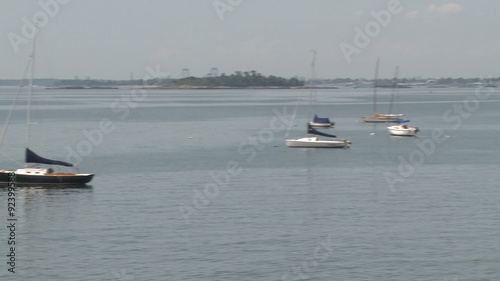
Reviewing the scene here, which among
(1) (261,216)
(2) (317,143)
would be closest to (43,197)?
(1) (261,216)

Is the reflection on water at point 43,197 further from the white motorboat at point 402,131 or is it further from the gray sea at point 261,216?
the white motorboat at point 402,131

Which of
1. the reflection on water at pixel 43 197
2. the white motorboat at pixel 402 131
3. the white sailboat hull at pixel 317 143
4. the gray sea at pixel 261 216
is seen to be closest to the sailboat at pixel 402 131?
the white motorboat at pixel 402 131

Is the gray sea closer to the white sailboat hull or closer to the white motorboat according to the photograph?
the white sailboat hull

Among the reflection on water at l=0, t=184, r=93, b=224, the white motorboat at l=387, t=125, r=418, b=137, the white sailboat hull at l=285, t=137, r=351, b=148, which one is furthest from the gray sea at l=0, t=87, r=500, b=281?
the white motorboat at l=387, t=125, r=418, b=137

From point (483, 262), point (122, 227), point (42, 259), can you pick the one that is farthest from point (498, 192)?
point (42, 259)

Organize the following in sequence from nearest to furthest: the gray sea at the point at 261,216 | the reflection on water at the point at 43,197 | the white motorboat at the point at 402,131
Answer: the gray sea at the point at 261,216, the reflection on water at the point at 43,197, the white motorboat at the point at 402,131

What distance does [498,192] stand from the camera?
248 ft

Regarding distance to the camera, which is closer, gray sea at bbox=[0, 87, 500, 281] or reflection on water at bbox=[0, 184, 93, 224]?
gray sea at bbox=[0, 87, 500, 281]

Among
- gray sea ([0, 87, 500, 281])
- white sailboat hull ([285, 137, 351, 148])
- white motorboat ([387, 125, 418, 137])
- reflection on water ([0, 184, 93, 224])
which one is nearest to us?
gray sea ([0, 87, 500, 281])

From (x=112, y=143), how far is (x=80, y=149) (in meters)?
9.44

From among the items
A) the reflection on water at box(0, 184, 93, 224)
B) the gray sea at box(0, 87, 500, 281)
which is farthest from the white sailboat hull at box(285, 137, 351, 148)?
the reflection on water at box(0, 184, 93, 224)

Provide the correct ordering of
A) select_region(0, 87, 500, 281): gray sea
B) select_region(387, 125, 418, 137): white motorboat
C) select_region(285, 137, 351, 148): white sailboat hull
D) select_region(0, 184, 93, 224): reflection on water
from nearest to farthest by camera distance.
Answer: select_region(0, 87, 500, 281): gray sea, select_region(0, 184, 93, 224): reflection on water, select_region(285, 137, 351, 148): white sailboat hull, select_region(387, 125, 418, 137): white motorboat

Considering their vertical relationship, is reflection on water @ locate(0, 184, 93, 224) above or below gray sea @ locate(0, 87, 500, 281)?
below

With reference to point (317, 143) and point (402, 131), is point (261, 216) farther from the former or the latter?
point (402, 131)
